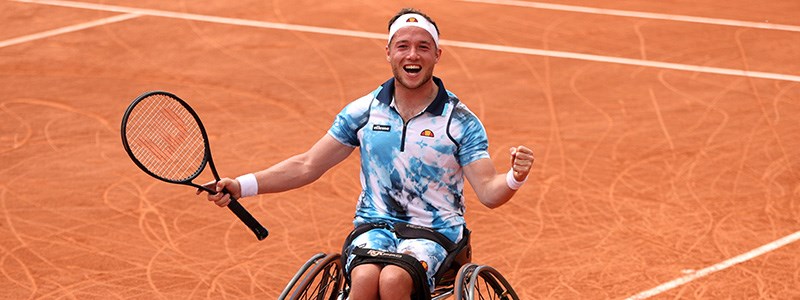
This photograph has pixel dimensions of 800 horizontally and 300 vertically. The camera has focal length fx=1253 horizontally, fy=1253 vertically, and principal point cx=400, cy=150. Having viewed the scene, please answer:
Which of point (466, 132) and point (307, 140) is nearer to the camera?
point (466, 132)

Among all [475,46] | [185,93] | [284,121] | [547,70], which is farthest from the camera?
[475,46]

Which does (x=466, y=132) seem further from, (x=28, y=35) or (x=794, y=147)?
(x=28, y=35)

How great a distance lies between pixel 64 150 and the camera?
10359mm

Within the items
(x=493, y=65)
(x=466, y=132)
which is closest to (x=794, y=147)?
(x=493, y=65)

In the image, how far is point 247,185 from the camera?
19.5ft

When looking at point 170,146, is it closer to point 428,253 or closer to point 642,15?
point 428,253

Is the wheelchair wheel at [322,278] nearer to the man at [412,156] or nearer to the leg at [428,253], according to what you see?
the man at [412,156]

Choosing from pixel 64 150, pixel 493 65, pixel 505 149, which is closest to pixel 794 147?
pixel 505 149

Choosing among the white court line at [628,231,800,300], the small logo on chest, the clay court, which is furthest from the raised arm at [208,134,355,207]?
the white court line at [628,231,800,300]

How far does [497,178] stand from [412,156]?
1.42 ft

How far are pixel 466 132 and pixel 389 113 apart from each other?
1.27 feet

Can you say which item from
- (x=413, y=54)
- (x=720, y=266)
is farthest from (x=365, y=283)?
(x=720, y=266)

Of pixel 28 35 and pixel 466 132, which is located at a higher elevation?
pixel 28 35

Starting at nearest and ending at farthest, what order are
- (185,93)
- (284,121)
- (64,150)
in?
(64,150) → (284,121) → (185,93)
